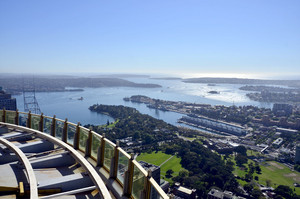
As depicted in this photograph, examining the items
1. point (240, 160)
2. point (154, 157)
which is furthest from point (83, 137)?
point (240, 160)

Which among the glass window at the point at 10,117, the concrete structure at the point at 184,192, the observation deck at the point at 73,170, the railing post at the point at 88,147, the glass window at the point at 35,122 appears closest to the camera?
the observation deck at the point at 73,170

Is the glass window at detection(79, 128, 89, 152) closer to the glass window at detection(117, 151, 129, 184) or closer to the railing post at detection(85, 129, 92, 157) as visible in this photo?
the railing post at detection(85, 129, 92, 157)

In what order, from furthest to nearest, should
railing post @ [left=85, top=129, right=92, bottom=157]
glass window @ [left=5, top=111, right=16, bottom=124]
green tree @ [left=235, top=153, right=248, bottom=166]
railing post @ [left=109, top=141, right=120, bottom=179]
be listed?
green tree @ [left=235, top=153, right=248, bottom=166] < glass window @ [left=5, top=111, right=16, bottom=124] < railing post @ [left=85, top=129, right=92, bottom=157] < railing post @ [left=109, top=141, right=120, bottom=179]

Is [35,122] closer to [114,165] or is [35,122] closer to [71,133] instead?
[71,133]

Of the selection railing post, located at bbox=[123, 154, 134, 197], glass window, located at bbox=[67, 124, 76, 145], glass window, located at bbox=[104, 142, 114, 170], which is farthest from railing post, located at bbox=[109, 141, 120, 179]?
glass window, located at bbox=[67, 124, 76, 145]

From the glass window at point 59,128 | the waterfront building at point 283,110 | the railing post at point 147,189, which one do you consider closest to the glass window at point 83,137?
the glass window at point 59,128

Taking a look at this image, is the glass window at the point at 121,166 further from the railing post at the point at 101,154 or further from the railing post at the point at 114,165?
the railing post at the point at 101,154

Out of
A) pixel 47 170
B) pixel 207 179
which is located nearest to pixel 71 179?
pixel 47 170

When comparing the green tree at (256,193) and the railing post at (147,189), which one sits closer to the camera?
the railing post at (147,189)
